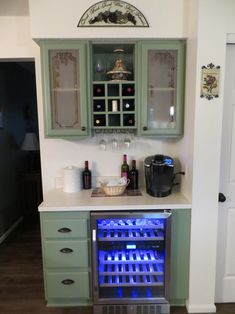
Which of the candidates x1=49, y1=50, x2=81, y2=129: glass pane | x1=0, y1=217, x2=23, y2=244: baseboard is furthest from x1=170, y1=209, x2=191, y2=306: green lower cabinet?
x1=0, y1=217, x2=23, y2=244: baseboard

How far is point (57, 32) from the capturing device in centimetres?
203

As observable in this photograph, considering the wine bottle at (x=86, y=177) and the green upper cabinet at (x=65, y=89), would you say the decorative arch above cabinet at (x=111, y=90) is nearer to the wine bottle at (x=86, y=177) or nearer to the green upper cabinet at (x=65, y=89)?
the green upper cabinet at (x=65, y=89)

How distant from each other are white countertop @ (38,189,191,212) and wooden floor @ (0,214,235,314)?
3.03ft

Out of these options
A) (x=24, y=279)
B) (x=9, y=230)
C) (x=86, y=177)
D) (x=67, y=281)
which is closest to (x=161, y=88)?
(x=86, y=177)

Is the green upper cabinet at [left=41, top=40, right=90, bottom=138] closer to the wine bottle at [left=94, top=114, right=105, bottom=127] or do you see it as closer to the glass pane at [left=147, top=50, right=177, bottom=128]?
the wine bottle at [left=94, top=114, right=105, bottom=127]

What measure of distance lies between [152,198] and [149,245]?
396 millimetres

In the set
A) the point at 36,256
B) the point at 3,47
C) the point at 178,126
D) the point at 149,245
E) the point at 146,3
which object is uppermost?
the point at 146,3

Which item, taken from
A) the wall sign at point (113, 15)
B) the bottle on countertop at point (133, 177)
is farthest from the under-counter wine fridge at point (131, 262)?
the wall sign at point (113, 15)

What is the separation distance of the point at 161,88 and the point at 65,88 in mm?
863

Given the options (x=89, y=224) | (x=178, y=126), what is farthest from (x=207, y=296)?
(x=178, y=126)

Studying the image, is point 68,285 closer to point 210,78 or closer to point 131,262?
point 131,262

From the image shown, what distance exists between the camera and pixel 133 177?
7.89ft

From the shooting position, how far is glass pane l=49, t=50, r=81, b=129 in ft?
6.89

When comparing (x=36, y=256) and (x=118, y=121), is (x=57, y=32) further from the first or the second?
(x=36, y=256)
